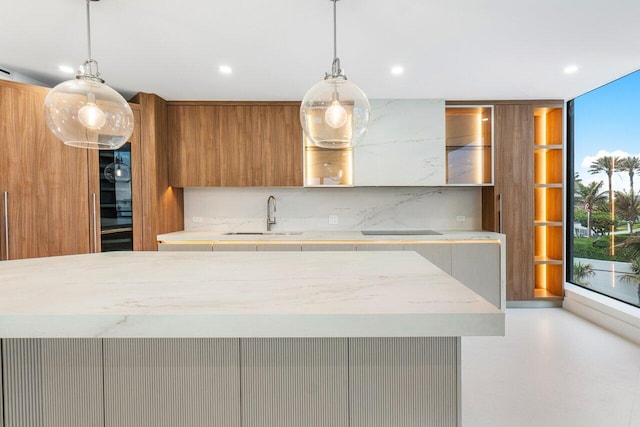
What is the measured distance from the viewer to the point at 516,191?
12.9 feet

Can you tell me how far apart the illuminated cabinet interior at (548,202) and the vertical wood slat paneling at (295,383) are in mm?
3632

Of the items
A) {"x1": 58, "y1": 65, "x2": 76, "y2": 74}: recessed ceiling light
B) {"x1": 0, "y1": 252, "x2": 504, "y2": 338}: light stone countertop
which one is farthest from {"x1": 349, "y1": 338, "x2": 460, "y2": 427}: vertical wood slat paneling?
{"x1": 58, "y1": 65, "x2": 76, "y2": 74}: recessed ceiling light

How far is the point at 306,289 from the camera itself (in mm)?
1231

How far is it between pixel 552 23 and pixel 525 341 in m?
2.51

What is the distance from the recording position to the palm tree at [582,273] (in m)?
3.88

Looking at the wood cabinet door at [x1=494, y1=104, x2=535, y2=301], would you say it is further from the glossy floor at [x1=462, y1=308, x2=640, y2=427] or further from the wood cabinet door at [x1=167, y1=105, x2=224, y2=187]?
the wood cabinet door at [x1=167, y1=105, x2=224, y2=187]

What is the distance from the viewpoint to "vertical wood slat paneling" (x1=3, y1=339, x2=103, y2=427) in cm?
129

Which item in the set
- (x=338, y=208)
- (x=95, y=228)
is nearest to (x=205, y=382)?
(x=95, y=228)

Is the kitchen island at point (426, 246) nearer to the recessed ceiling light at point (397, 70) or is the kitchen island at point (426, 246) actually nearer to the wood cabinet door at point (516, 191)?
the wood cabinet door at point (516, 191)

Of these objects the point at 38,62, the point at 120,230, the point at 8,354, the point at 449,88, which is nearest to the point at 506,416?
the point at 8,354

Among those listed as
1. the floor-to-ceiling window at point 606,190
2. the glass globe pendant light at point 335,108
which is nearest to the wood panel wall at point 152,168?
the glass globe pendant light at point 335,108

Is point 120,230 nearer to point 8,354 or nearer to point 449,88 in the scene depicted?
point 8,354

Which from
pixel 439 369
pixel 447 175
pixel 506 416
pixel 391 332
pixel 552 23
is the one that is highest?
pixel 552 23

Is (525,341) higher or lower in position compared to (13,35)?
lower
